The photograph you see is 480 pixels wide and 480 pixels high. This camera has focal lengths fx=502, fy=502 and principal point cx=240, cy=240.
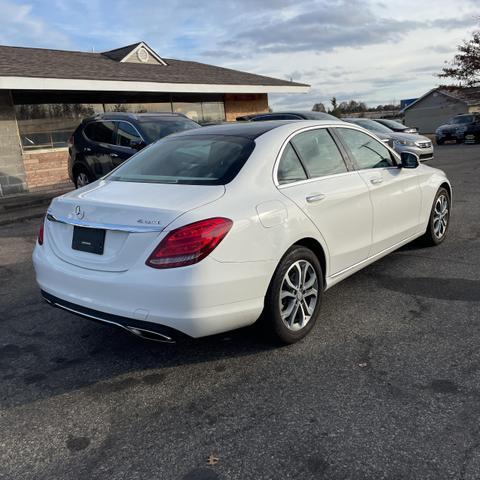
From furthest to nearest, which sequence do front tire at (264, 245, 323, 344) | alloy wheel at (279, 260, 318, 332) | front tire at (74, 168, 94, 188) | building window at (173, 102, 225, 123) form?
building window at (173, 102, 225, 123) → front tire at (74, 168, 94, 188) → alloy wheel at (279, 260, 318, 332) → front tire at (264, 245, 323, 344)

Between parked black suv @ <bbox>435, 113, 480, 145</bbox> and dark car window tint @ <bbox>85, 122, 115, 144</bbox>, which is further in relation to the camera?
parked black suv @ <bbox>435, 113, 480, 145</bbox>

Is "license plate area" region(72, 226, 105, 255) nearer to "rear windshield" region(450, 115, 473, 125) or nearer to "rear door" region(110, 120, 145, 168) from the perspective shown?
"rear door" region(110, 120, 145, 168)

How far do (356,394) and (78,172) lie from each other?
9177 mm

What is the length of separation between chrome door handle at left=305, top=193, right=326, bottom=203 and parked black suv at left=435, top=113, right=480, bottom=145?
24473 millimetres

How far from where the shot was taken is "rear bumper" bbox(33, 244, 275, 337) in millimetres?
2924

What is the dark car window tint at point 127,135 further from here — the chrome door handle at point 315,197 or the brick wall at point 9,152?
the brick wall at point 9,152

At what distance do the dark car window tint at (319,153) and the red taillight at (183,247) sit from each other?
1.33m

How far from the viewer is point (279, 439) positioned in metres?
2.60

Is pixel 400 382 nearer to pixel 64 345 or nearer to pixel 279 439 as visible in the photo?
pixel 279 439

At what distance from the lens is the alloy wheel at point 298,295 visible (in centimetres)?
351

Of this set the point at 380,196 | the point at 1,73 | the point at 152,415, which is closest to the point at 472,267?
the point at 380,196

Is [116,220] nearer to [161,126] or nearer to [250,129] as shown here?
[250,129]

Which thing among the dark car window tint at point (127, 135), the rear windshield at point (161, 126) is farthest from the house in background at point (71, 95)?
the rear windshield at point (161, 126)

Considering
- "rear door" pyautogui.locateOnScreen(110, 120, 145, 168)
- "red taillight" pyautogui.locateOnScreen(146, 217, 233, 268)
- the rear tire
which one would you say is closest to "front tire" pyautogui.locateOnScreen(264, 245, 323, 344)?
"red taillight" pyautogui.locateOnScreen(146, 217, 233, 268)
